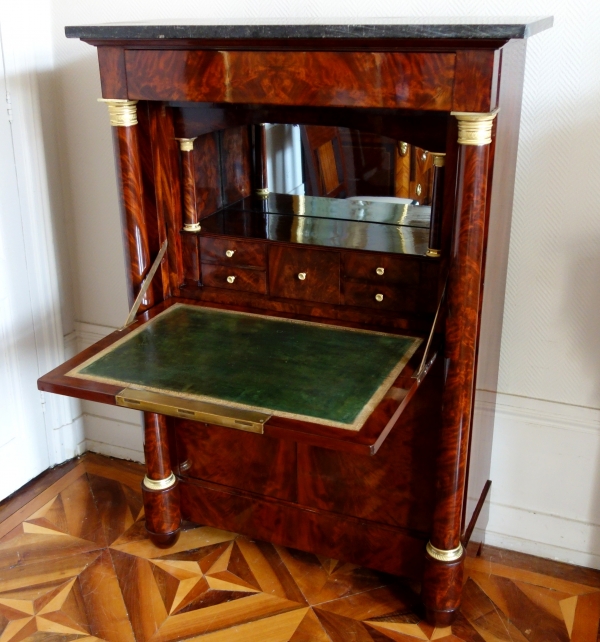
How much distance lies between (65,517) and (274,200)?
1.20m

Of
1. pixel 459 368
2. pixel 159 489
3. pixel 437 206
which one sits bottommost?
pixel 159 489

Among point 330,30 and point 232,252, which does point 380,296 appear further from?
point 330,30

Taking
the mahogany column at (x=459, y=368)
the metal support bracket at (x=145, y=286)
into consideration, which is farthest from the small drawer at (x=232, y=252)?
the mahogany column at (x=459, y=368)

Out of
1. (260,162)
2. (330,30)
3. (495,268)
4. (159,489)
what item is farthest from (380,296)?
(159,489)

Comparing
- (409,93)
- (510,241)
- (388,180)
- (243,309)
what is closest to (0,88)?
(243,309)

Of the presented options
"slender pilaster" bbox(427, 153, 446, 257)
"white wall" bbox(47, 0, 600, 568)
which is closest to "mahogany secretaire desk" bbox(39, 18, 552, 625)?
"slender pilaster" bbox(427, 153, 446, 257)

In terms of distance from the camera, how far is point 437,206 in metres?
1.71

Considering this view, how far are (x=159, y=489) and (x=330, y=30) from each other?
1344 millimetres

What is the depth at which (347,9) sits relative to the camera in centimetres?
198

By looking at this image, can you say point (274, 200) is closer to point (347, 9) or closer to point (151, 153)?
point (151, 153)

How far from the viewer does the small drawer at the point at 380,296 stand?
1.80 m

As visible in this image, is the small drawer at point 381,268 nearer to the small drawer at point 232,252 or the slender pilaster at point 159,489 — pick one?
the small drawer at point 232,252

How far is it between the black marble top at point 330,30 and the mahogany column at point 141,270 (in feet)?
0.55

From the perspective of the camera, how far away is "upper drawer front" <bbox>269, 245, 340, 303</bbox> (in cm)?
184
